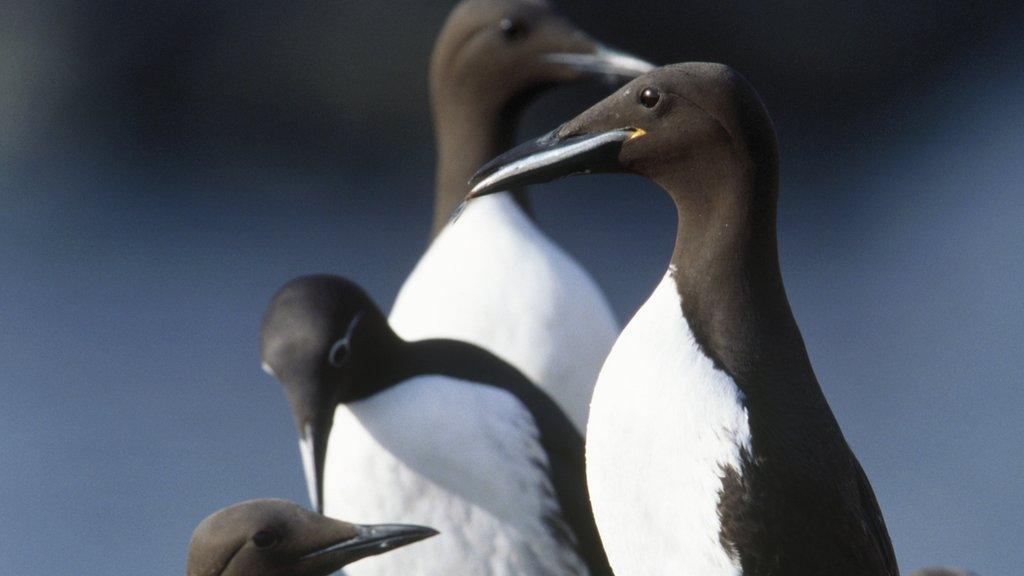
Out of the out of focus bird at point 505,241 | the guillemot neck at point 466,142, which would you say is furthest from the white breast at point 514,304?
the guillemot neck at point 466,142

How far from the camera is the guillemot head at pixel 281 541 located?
4.16 metres

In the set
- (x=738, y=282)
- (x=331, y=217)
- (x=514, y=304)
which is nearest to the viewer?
(x=738, y=282)

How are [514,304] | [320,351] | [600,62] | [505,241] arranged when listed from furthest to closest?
[600,62]
[505,241]
[514,304]
[320,351]

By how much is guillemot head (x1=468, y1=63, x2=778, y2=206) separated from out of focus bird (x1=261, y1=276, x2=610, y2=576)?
1.27m

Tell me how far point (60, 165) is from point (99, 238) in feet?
3.79

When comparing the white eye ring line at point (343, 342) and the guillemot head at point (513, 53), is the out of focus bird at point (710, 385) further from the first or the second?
the guillemot head at point (513, 53)

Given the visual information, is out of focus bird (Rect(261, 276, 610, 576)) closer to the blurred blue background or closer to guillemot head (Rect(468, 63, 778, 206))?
guillemot head (Rect(468, 63, 778, 206))

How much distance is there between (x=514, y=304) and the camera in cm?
589

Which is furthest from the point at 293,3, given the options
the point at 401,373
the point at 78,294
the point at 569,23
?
the point at 401,373

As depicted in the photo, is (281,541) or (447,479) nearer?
(281,541)

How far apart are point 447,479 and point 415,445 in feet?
0.39

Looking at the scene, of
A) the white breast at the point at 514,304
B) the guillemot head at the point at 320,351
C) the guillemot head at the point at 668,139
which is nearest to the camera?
the guillemot head at the point at 668,139

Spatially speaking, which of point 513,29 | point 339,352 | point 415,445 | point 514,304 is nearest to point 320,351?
point 339,352

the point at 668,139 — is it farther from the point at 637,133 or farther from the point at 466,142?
the point at 466,142
